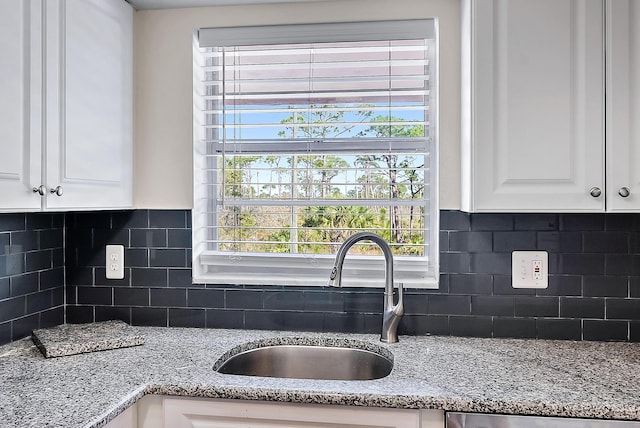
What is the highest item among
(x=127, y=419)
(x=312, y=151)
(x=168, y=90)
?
(x=168, y=90)

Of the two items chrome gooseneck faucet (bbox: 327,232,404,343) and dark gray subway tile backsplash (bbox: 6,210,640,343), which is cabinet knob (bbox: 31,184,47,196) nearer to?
dark gray subway tile backsplash (bbox: 6,210,640,343)

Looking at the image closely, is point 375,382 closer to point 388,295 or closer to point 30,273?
point 388,295

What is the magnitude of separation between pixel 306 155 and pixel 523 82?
85 centimetres

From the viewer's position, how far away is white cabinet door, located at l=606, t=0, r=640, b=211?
1501 millimetres

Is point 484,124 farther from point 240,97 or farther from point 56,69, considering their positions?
point 56,69

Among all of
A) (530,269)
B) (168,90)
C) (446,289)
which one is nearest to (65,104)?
(168,90)

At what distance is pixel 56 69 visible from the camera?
1459 millimetres

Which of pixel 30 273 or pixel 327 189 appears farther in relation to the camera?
pixel 327 189

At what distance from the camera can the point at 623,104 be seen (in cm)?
151

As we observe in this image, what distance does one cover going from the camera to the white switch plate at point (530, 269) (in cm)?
182

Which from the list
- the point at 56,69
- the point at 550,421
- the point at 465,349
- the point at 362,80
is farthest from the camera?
the point at 362,80

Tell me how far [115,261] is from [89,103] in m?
0.68

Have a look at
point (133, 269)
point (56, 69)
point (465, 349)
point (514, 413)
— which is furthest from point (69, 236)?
point (514, 413)

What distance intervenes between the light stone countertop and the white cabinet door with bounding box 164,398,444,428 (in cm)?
4
